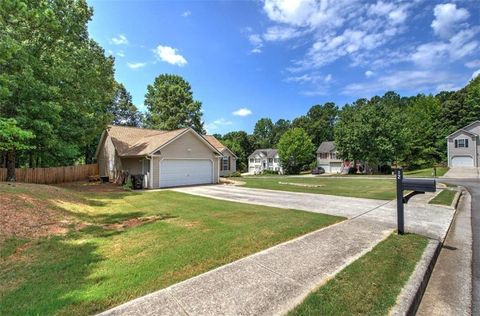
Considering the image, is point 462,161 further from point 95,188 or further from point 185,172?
point 95,188

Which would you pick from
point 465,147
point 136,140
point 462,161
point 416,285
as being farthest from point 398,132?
point 416,285

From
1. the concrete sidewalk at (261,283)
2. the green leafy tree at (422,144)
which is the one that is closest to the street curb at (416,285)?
the concrete sidewalk at (261,283)

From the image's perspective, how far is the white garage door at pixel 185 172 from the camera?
17391 millimetres

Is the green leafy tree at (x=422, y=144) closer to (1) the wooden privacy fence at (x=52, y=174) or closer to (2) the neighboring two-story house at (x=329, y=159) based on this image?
(2) the neighboring two-story house at (x=329, y=159)

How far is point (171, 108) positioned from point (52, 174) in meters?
18.8

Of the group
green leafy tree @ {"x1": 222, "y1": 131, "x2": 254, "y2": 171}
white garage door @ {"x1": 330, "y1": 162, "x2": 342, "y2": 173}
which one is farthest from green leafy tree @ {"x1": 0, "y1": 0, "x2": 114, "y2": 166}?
green leafy tree @ {"x1": 222, "y1": 131, "x2": 254, "y2": 171}

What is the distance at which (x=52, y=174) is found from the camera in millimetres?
19203

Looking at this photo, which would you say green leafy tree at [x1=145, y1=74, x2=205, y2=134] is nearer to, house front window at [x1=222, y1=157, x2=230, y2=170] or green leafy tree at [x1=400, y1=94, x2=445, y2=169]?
house front window at [x1=222, y1=157, x2=230, y2=170]

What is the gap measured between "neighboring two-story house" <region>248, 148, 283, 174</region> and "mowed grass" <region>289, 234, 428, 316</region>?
2013 inches

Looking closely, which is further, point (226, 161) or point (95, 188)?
point (226, 161)

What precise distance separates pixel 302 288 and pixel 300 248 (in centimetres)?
158

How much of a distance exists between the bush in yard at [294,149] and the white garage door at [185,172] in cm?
2887

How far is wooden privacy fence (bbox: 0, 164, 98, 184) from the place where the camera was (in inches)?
681

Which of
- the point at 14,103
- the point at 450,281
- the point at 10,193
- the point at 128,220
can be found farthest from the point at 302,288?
the point at 14,103
